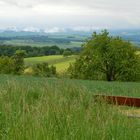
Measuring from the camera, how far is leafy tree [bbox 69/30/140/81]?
61969 millimetres

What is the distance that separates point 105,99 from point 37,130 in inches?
87.6

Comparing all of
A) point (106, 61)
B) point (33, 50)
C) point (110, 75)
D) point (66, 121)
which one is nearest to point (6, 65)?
point (106, 61)

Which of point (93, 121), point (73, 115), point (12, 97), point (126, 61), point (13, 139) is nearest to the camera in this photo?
point (13, 139)

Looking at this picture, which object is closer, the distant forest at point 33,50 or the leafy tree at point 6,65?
the leafy tree at point 6,65

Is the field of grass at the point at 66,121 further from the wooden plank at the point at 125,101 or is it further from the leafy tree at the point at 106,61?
the leafy tree at the point at 106,61

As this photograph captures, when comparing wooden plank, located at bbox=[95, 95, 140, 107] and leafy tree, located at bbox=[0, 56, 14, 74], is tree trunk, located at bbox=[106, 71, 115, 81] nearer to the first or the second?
leafy tree, located at bbox=[0, 56, 14, 74]

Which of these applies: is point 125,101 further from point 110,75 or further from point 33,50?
point 33,50

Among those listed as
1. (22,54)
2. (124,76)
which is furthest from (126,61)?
(22,54)

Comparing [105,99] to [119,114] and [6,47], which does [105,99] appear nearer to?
[119,114]

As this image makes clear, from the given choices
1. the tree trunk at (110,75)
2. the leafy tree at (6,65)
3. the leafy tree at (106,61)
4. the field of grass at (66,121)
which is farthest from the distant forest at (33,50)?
the field of grass at (66,121)

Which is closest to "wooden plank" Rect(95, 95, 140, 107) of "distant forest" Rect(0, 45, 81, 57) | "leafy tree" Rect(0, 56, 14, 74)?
"leafy tree" Rect(0, 56, 14, 74)

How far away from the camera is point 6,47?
4013 inches

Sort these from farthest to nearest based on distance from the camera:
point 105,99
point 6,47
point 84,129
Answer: point 6,47
point 105,99
point 84,129

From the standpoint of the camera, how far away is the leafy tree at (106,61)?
62.0m
